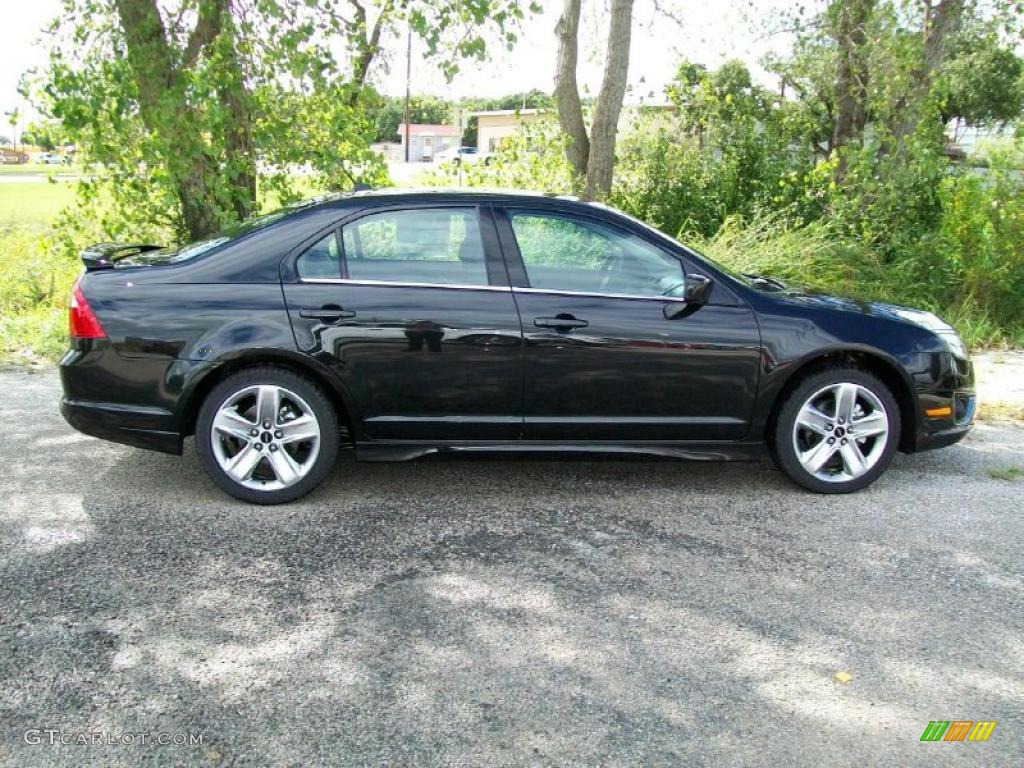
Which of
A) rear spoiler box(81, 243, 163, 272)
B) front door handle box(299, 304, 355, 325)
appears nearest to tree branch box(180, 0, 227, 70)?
rear spoiler box(81, 243, 163, 272)

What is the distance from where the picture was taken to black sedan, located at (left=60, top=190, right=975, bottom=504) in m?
4.62

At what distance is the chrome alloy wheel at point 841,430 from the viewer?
4941mm

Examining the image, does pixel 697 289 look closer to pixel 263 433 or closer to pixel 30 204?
pixel 263 433

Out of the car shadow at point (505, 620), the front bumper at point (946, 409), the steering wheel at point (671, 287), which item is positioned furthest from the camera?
the front bumper at point (946, 409)

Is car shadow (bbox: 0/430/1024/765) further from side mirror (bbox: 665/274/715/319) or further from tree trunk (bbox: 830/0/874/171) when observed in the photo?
tree trunk (bbox: 830/0/874/171)

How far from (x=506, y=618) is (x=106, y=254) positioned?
9.88 feet

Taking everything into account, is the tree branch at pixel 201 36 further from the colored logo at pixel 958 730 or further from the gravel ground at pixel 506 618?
the colored logo at pixel 958 730

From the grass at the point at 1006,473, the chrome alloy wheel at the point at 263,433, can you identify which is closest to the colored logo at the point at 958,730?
the grass at the point at 1006,473

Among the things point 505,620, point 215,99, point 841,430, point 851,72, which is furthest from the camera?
point 851,72

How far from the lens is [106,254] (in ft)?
16.4

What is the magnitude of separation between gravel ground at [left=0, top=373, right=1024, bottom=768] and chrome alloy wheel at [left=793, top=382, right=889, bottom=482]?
0.64ft

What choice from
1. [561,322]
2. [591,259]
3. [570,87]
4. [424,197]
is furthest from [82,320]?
[570,87]

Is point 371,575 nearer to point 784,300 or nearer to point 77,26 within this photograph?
point 784,300

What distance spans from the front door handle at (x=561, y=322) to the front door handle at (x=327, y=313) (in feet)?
3.07
